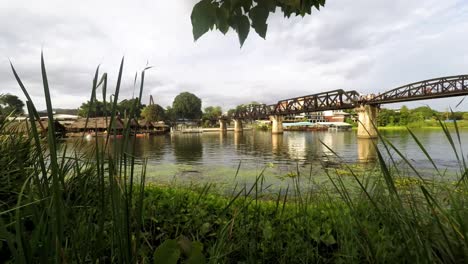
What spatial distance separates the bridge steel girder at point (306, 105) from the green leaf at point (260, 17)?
49318 millimetres

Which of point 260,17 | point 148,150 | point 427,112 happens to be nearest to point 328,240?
point 427,112

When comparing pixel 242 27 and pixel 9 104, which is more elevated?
pixel 242 27

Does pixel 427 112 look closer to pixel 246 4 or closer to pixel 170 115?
pixel 246 4

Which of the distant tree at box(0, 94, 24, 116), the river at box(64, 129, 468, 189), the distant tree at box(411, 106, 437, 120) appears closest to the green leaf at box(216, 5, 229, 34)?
the river at box(64, 129, 468, 189)

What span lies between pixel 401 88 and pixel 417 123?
54562 millimetres

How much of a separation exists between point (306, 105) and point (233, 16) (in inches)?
2322

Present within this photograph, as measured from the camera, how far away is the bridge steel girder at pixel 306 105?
48.9 meters

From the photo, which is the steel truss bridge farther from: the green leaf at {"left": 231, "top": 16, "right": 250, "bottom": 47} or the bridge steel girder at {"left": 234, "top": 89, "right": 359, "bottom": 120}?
the green leaf at {"left": 231, "top": 16, "right": 250, "bottom": 47}

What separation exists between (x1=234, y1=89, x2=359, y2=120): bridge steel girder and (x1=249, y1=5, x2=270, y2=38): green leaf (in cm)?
4932

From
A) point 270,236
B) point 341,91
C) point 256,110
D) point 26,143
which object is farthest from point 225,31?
point 256,110

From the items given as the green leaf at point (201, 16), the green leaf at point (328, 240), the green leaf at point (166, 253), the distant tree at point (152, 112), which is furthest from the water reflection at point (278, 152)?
the green leaf at point (201, 16)

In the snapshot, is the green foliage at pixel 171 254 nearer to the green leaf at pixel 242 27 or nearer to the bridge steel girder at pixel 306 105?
the green leaf at pixel 242 27

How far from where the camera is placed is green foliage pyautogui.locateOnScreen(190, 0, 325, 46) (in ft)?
5.22

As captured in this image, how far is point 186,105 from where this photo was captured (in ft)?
324
